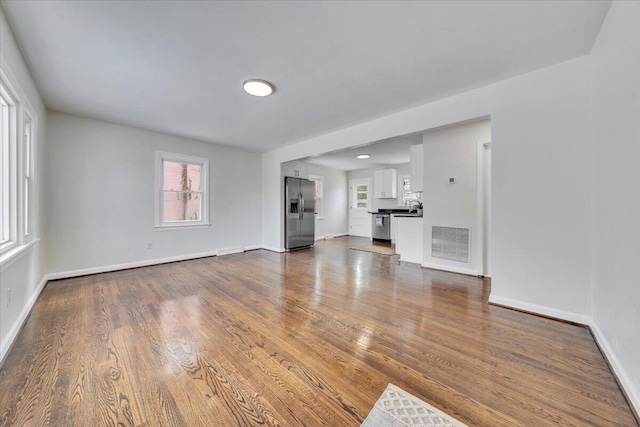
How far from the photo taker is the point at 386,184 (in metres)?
7.68

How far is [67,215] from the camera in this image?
3.74 meters

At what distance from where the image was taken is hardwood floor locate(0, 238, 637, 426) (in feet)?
4.28

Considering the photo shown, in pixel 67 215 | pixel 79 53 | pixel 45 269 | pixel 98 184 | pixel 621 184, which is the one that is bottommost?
pixel 45 269

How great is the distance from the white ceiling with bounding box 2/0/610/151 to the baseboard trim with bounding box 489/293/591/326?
2383 mm

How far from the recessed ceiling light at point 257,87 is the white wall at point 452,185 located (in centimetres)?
264

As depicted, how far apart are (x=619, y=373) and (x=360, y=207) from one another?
24.0ft

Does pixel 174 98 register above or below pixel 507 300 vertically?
above

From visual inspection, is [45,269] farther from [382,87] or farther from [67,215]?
[382,87]

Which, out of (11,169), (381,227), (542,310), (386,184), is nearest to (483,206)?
(542,310)

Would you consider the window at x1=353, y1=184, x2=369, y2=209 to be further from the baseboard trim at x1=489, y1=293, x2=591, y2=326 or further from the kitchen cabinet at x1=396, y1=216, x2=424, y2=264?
the baseboard trim at x1=489, y1=293, x2=591, y2=326

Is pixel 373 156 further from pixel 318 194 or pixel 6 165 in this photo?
pixel 6 165

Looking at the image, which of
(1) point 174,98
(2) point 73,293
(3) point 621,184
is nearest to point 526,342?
(3) point 621,184

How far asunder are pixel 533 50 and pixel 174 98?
3.91 metres

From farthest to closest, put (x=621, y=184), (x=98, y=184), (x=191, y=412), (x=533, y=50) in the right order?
1. (x=98, y=184)
2. (x=533, y=50)
3. (x=621, y=184)
4. (x=191, y=412)
